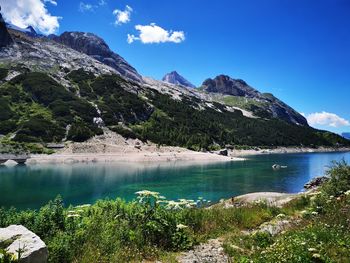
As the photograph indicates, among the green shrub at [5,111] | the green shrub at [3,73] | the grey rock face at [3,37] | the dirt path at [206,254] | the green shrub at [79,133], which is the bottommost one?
the dirt path at [206,254]

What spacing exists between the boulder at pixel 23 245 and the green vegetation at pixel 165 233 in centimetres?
111

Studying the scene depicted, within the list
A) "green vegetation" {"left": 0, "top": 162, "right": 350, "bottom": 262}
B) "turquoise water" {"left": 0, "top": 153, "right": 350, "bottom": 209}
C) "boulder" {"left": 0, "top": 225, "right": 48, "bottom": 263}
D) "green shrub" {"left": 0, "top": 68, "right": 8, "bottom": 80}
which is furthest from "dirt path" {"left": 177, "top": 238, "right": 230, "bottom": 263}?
"green shrub" {"left": 0, "top": 68, "right": 8, "bottom": 80}

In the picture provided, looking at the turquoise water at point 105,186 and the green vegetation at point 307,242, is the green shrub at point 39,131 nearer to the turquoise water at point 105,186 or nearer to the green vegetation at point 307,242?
the turquoise water at point 105,186

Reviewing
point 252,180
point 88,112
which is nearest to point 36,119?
point 88,112

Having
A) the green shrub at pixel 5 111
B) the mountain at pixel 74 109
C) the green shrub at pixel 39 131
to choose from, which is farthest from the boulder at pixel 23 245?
the green shrub at pixel 5 111

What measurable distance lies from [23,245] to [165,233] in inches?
184

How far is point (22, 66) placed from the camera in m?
143

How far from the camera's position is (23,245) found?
255 inches

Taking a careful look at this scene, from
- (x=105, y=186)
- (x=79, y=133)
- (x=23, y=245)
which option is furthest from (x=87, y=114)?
(x=23, y=245)

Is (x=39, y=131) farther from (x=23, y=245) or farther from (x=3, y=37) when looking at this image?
(x=3, y=37)

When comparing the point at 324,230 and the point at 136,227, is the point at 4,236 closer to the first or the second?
the point at 136,227

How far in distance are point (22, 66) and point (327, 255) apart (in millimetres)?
155739

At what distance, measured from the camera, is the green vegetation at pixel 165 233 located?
7359 mm

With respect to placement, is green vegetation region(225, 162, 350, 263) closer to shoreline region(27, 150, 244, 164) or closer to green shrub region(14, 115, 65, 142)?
shoreline region(27, 150, 244, 164)
